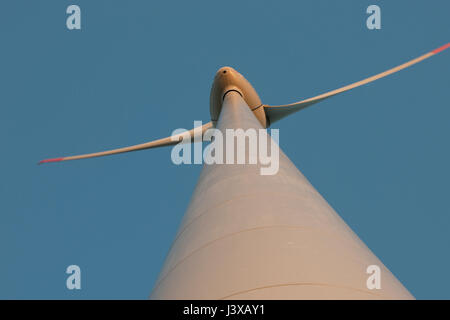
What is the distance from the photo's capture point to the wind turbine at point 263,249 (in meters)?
3.55

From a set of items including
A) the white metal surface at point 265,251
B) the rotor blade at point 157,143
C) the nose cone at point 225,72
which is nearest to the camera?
the white metal surface at point 265,251

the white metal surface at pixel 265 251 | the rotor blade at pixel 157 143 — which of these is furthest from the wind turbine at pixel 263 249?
the rotor blade at pixel 157 143

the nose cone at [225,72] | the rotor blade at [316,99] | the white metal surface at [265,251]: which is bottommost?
the white metal surface at [265,251]

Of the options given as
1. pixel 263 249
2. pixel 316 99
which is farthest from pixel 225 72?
pixel 263 249

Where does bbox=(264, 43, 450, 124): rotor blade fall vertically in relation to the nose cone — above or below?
below

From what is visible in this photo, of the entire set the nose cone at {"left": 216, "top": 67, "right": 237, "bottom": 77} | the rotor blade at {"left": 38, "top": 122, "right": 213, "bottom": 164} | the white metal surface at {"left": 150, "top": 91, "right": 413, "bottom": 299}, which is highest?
the nose cone at {"left": 216, "top": 67, "right": 237, "bottom": 77}

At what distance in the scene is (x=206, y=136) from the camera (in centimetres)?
1959

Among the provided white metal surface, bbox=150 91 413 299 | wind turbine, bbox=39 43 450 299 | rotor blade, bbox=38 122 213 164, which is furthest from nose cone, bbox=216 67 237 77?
white metal surface, bbox=150 91 413 299

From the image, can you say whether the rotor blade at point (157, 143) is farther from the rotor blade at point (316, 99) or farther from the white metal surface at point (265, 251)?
the white metal surface at point (265, 251)

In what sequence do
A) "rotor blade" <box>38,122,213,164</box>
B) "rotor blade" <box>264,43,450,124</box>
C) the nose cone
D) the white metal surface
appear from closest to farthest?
the white metal surface, "rotor blade" <box>264,43,450,124</box>, the nose cone, "rotor blade" <box>38,122,213,164</box>

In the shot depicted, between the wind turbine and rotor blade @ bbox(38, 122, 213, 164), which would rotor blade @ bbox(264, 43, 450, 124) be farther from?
the wind turbine

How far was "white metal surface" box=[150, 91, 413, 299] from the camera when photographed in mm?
3543

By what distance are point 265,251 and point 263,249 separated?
0.04 m
